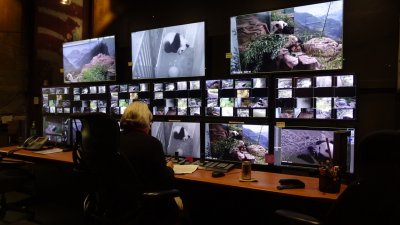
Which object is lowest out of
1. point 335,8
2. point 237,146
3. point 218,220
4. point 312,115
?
point 218,220

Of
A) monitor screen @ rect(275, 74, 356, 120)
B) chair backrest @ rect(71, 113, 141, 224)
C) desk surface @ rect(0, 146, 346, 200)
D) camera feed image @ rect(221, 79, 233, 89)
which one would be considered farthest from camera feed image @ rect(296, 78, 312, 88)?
chair backrest @ rect(71, 113, 141, 224)

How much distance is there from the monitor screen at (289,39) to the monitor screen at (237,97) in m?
0.13

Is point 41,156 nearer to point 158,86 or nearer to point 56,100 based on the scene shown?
point 56,100

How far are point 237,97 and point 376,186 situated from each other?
5.61ft

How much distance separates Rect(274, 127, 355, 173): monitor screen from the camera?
2537 mm

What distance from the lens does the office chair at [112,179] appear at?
208cm

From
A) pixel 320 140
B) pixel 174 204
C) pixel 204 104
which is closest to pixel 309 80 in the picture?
pixel 320 140

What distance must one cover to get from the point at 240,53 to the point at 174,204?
1514mm

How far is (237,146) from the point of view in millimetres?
2984

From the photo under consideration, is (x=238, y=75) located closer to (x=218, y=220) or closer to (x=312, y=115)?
(x=312, y=115)

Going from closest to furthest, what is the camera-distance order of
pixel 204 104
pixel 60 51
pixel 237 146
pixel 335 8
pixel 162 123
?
pixel 335 8
pixel 237 146
pixel 204 104
pixel 162 123
pixel 60 51

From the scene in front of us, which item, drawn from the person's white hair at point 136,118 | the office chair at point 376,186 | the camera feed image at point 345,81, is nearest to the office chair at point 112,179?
the person's white hair at point 136,118

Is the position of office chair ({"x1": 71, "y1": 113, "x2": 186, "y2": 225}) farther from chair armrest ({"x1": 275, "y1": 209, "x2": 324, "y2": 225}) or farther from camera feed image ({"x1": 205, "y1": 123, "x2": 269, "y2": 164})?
camera feed image ({"x1": 205, "y1": 123, "x2": 269, "y2": 164})

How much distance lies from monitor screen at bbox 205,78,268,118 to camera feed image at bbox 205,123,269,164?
13 cm
